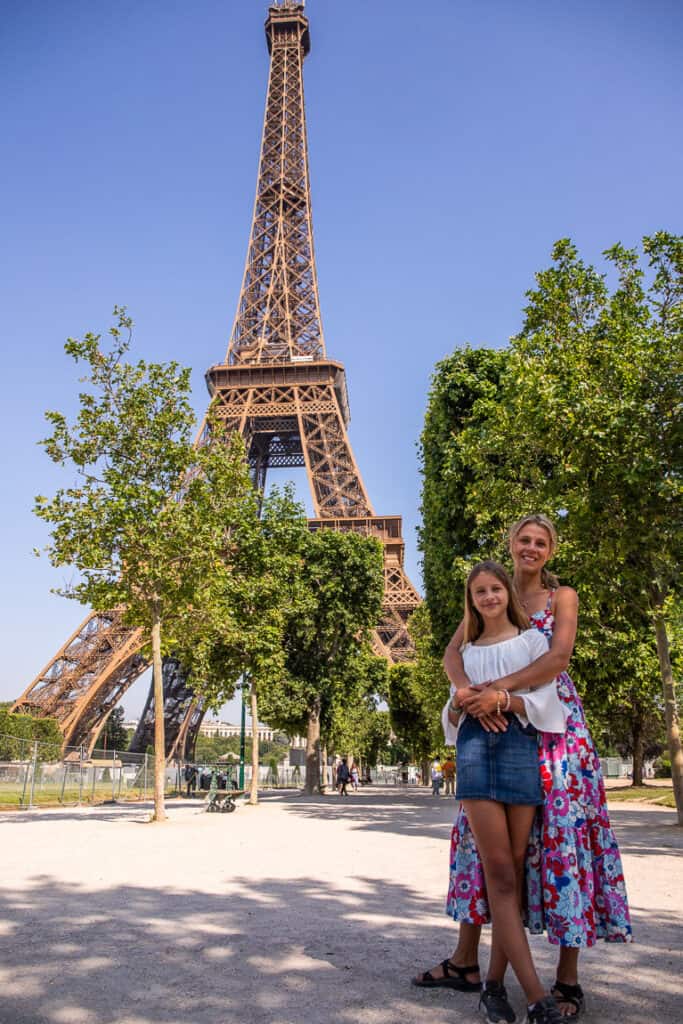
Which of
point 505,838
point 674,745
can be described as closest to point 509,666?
point 505,838

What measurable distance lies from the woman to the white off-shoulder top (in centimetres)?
5

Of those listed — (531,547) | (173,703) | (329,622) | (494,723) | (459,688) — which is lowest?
(494,723)

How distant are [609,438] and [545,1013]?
9706mm

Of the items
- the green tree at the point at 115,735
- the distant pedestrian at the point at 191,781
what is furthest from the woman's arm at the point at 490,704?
the green tree at the point at 115,735

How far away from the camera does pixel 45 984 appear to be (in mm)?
3602

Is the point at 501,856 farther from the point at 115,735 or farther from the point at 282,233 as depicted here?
the point at 115,735

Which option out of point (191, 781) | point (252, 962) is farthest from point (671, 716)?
point (191, 781)

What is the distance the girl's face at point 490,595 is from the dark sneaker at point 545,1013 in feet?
4.71

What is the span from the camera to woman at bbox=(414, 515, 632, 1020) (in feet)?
10.7

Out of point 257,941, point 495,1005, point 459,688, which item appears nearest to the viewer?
point 495,1005

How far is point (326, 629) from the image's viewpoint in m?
28.9

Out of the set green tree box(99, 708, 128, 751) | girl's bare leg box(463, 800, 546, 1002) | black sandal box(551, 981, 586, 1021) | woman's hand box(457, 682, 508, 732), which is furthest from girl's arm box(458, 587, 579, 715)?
green tree box(99, 708, 128, 751)

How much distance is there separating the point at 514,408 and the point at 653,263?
11.1ft

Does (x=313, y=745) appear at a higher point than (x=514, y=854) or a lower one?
higher
